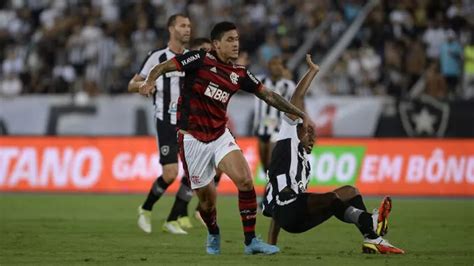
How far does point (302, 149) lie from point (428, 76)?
571 inches

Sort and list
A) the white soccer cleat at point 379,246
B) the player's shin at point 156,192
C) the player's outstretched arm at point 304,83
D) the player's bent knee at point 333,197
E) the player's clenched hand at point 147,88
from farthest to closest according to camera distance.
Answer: the player's shin at point 156,192
the player's outstretched arm at point 304,83
the white soccer cleat at point 379,246
the player's bent knee at point 333,197
the player's clenched hand at point 147,88

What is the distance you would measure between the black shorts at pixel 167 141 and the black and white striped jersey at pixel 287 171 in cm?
328

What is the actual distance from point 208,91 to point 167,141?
3.39 metres

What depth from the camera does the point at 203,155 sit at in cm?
1148

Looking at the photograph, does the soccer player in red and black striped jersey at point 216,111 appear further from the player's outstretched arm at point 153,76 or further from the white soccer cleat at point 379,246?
the white soccer cleat at point 379,246

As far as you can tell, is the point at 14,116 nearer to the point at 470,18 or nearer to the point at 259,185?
the point at 259,185

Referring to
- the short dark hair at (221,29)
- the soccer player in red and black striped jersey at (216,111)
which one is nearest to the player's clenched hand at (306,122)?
the soccer player in red and black striped jersey at (216,111)

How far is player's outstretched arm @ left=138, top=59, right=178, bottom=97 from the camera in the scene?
10.9 metres

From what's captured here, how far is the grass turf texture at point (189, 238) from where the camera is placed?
36.3ft

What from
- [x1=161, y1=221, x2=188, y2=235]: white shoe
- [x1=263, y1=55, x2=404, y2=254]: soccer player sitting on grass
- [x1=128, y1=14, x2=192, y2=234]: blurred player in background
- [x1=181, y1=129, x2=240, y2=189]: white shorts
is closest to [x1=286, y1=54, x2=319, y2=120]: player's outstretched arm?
[x1=263, y1=55, x2=404, y2=254]: soccer player sitting on grass

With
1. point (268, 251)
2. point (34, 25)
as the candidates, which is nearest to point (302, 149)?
point (268, 251)

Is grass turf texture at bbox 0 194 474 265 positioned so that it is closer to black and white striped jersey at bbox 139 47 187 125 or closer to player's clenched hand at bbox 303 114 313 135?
player's clenched hand at bbox 303 114 313 135

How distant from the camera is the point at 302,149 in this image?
453 inches

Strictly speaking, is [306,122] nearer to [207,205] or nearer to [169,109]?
[207,205]
